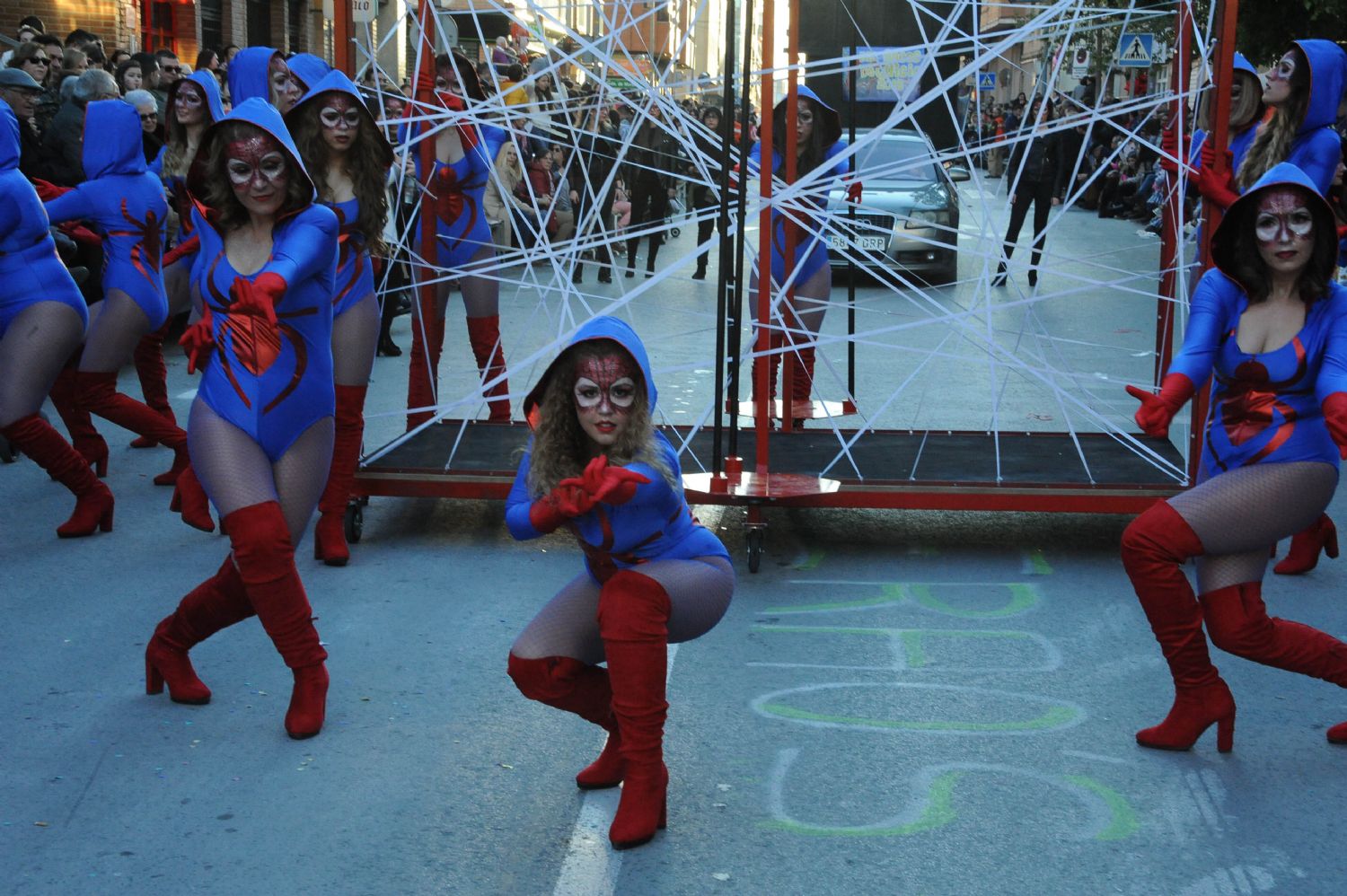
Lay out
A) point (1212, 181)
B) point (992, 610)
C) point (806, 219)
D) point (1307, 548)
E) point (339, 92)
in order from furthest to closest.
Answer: point (806, 219), point (1307, 548), point (1212, 181), point (339, 92), point (992, 610)

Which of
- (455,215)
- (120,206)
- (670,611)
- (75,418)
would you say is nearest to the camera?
(670,611)

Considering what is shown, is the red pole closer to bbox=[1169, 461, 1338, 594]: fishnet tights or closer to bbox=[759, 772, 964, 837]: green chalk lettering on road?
bbox=[1169, 461, 1338, 594]: fishnet tights

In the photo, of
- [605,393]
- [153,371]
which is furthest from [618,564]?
[153,371]

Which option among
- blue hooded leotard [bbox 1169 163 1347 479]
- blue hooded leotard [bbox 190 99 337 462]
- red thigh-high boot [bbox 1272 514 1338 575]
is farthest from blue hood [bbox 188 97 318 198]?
red thigh-high boot [bbox 1272 514 1338 575]

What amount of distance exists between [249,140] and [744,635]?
232 centimetres

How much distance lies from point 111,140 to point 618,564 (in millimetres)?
4364

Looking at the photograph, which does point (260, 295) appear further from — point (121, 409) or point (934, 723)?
Result: point (121, 409)

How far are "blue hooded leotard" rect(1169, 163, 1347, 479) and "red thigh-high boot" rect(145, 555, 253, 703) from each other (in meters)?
2.69

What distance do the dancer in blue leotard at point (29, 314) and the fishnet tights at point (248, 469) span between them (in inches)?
91.5

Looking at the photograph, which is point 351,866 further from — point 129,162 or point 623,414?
point 129,162

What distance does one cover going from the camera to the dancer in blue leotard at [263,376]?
4.26 meters

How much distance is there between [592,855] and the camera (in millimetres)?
3705

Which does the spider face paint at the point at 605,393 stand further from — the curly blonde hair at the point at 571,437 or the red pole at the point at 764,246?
the red pole at the point at 764,246

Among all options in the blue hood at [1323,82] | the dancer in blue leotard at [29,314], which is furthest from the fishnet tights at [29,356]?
the blue hood at [1323,82]
